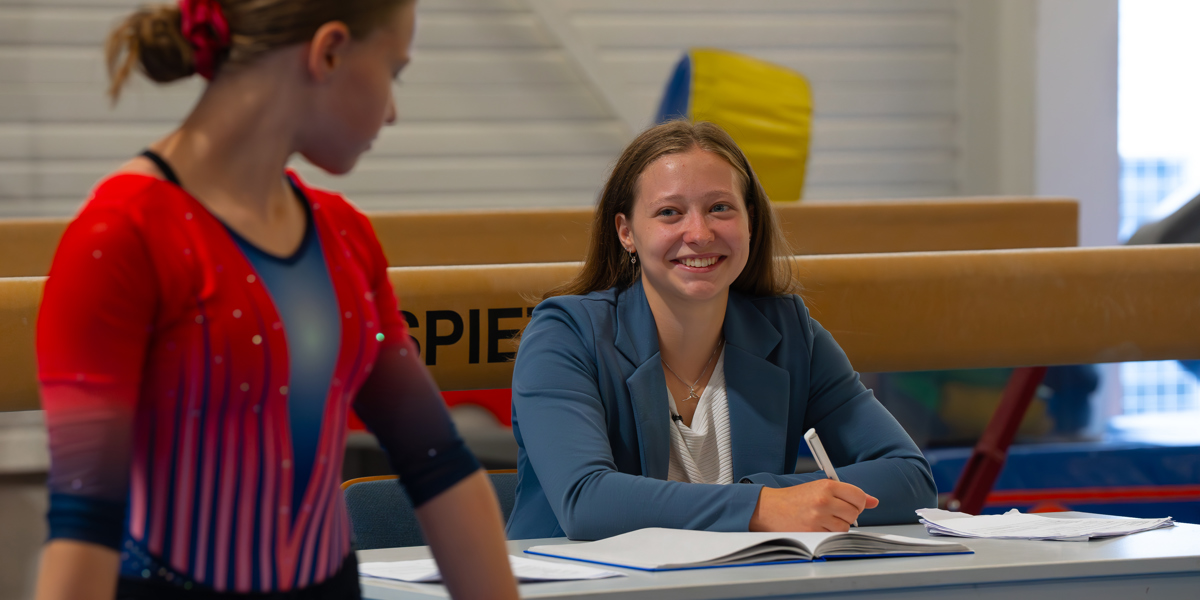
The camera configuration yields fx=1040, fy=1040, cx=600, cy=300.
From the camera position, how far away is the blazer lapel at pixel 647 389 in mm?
1629

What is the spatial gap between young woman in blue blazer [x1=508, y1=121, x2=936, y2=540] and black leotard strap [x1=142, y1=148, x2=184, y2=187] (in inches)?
37.3

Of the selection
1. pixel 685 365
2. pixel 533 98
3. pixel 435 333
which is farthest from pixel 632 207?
pixel 533 98

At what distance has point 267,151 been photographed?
0.61 m

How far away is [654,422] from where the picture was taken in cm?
164

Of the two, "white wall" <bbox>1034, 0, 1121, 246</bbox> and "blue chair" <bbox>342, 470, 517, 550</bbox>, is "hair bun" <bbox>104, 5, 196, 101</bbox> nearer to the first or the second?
"blue chair" <bbox>342, 470, 517, 550</bbox>

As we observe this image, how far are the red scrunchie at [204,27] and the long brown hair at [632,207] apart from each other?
1.20m

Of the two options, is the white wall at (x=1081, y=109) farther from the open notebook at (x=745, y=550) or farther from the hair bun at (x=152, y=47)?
the hair bun at (x=152, y=47)

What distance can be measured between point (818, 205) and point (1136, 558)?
1711 millimetres

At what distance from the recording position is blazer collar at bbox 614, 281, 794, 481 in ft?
5.38

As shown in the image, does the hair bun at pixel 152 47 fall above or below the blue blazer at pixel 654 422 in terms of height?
above

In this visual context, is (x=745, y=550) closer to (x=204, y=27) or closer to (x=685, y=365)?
(x=685, y=365)

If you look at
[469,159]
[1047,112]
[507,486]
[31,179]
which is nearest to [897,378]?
[1047,112]

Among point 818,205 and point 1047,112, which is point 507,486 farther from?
point 1047,112

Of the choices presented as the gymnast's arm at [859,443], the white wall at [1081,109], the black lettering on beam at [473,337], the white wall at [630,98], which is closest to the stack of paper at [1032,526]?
the gymnast's arm at [859,443]
